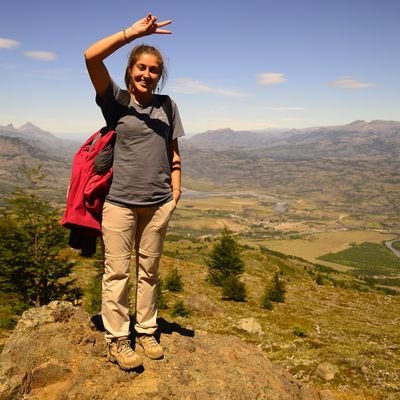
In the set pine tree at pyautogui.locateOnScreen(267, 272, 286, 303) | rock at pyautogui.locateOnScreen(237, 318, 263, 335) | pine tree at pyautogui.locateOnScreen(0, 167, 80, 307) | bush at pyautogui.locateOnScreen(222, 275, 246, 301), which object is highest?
pine tree at pyautogui.locateOnScreen(0, 167, 80, 307)

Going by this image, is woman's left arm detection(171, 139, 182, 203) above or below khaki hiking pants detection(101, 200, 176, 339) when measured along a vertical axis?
above

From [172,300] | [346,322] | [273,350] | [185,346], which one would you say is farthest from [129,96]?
[346,322]

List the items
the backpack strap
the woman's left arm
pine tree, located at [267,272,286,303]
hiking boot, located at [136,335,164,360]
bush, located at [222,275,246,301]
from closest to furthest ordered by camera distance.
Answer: the backpack strap
the woman's left arm
hiking boot, located at [136,335,164,360]
bush, located at [222,275,246,301]
pine tree, located at [267,272,286,303]

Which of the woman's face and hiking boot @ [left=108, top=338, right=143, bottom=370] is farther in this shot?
hiking boot @ [left=108, top=338, right=143, bottom=370]

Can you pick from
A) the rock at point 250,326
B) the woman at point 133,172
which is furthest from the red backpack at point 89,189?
the rock at point 250,326

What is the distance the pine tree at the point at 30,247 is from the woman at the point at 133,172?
37.0 ft

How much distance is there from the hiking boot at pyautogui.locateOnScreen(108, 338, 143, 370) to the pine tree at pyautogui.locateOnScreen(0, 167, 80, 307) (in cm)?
1088

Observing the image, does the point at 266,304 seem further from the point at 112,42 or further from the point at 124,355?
the point at 112,42

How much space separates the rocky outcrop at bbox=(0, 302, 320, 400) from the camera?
5.85m

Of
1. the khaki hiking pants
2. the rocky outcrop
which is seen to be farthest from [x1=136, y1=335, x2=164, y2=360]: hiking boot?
the khaki hiking pants

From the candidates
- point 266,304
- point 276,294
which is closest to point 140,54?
point 266,304

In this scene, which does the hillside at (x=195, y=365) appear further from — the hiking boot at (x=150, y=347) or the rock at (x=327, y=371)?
the hiking boot at (x=150, y=347)

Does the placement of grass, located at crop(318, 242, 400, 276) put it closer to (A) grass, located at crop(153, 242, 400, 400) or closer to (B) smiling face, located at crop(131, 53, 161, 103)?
Result: (A) grass, located at crop(153, 242, 400, 400)

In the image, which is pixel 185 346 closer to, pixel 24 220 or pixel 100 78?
pixel 100 78
